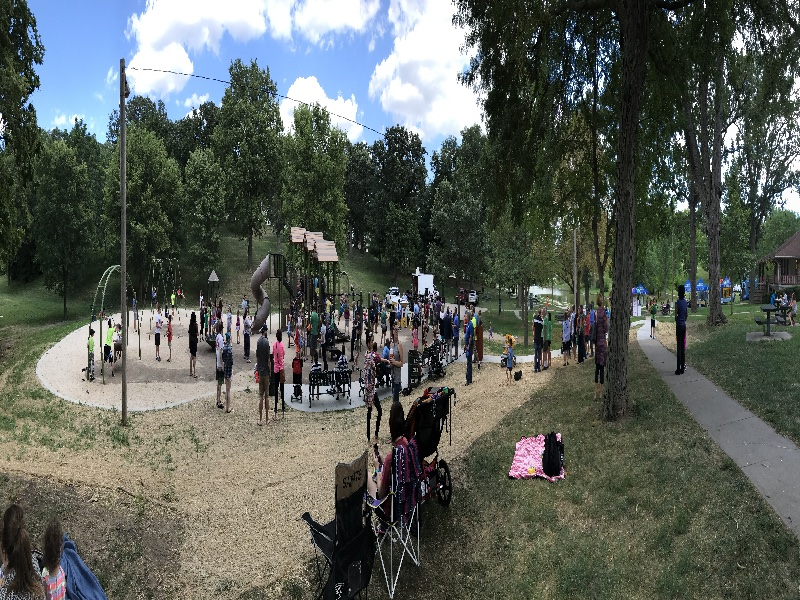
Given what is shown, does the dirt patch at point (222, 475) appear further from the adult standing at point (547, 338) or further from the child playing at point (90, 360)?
the child playing at point (90, 360)

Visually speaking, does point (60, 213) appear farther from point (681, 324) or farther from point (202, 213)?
point (681, 324)

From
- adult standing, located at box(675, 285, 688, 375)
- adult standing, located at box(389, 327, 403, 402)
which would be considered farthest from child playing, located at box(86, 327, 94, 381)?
adult standing, located at box(675, 285, 688, 375)

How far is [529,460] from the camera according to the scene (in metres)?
9.42

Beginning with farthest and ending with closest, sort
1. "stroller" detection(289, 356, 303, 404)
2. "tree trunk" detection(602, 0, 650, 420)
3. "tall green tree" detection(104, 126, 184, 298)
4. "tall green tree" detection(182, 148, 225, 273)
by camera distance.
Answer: "tall green tree" detection(182, 148, 225, 273) < "tall green tree" detection(104, 126, 184, 298) < "stroller" detection(289, 356, 303, 404) < "tree trunk" detection(602, 0, 650, 420)

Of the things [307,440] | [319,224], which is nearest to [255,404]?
[307,440]

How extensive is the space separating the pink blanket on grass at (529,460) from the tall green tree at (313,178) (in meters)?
36.2

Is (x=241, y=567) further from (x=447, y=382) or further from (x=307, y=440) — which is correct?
(x=447, y=382)

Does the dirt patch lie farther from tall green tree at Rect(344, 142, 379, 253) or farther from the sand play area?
tall green tree at Rect(344, 142, 379, 253)

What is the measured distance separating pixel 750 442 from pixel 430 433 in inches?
193

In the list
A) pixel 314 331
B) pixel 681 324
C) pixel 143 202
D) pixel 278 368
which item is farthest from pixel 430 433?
pixel 143 202

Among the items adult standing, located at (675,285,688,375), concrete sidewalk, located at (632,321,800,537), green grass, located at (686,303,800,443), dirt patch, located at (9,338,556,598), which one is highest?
adult standing, located at (675,285,688,375)

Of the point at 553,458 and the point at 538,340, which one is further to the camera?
the point at 538,340

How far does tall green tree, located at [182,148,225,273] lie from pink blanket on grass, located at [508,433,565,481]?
37.7m

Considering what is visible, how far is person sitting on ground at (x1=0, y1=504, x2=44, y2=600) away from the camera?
4.86 m
